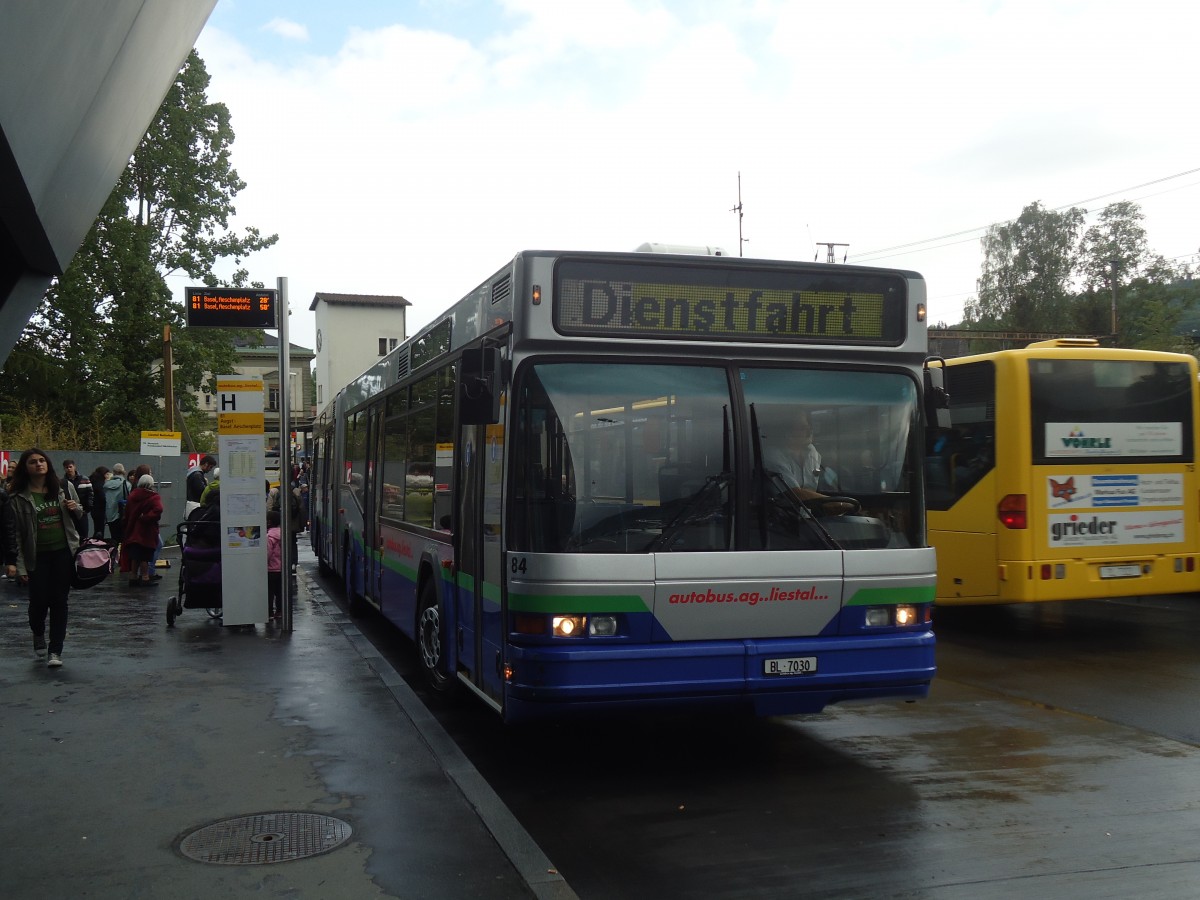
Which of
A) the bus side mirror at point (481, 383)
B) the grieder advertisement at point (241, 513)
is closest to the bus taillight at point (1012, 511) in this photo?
the bus side mirror at point (481, 383)

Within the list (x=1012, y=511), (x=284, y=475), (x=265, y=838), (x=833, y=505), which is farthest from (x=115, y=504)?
(x=833, y=505)

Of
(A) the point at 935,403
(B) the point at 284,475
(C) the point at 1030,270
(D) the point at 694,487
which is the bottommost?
(D) the point at 694,487

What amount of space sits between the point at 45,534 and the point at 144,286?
31.6 metres

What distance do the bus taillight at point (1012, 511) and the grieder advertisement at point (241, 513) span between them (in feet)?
25.0

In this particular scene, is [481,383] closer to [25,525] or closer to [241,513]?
[25,525]

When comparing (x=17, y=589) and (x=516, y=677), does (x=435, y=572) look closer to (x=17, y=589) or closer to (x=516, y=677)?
(x=516, y=677)

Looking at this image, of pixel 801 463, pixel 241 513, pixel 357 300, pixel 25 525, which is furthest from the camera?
pixel 357 300

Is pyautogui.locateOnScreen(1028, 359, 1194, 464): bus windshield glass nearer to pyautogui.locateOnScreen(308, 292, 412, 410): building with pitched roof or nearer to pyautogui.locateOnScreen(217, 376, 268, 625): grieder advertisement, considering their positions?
pyautogui.locateOnScreen(217, 376, 268, 625): grieder advertisement

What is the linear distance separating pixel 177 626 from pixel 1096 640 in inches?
386

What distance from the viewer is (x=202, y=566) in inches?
501

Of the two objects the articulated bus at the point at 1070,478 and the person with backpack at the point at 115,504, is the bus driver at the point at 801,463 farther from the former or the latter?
the person with backpack at the point at 115,504

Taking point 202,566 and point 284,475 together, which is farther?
point 284,475

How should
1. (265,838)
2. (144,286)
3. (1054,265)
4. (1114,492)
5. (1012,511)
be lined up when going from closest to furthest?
(265,838) → (1012,511) → (1114,492) → (144,286) → (1054,265)

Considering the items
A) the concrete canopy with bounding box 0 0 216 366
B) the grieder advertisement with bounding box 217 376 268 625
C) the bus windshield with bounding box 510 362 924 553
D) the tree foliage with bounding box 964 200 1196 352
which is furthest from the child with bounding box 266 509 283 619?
the tree foliage with bounding box 964 200 1196 352
